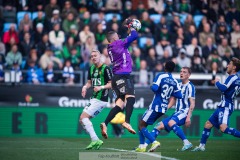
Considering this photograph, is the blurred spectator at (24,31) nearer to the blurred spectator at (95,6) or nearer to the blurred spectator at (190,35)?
the blurred spectator at (95,6)

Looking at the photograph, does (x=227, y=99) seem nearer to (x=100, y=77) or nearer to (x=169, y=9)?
(x=100, y=77)

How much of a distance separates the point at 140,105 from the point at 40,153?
31.2 feet

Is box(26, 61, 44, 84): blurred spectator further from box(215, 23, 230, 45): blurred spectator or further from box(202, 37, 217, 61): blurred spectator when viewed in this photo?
box(215, 23, 230, 45): blurred spectator

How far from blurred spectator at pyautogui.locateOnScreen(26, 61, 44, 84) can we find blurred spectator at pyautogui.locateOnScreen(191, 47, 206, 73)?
19.1ft

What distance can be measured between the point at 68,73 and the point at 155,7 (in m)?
6.19

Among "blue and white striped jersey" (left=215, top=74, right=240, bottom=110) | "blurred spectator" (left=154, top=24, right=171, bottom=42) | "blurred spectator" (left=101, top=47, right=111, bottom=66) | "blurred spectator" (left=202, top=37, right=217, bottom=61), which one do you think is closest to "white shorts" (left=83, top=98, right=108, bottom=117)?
"blue and white striped jersey" (left=215, top=74, right=240, bottom=110)

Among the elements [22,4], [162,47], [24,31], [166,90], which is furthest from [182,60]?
[166,90]

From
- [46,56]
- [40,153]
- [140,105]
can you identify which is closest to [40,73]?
[46,56]

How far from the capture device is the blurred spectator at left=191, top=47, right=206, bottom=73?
26.6m

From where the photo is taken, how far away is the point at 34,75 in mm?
24234

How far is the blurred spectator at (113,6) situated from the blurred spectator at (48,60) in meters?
4.02

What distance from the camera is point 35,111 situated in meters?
23.9

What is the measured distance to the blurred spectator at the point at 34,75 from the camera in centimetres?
2419

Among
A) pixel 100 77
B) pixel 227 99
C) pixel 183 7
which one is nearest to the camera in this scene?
pixel 227 99
